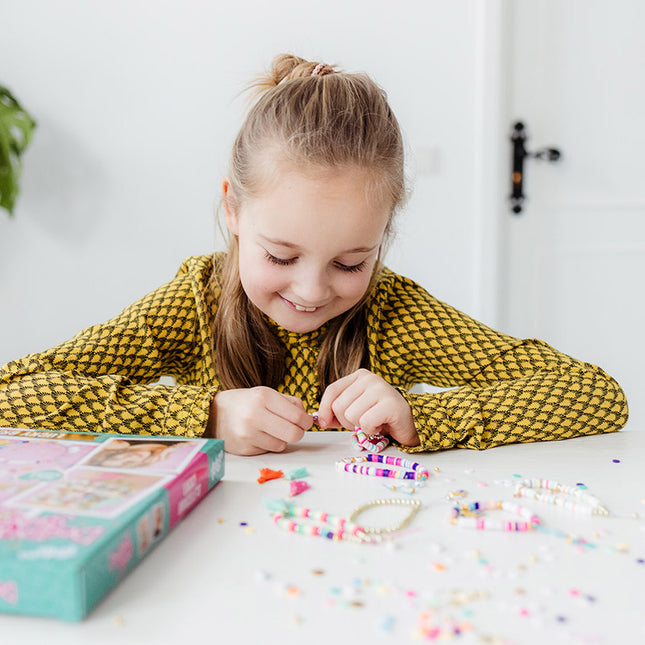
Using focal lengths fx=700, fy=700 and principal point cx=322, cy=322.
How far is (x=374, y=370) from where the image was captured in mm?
1179

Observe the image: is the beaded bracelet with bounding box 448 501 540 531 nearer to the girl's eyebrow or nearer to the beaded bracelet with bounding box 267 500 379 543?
the beaded bracelet with bounding box 267 500 379 543

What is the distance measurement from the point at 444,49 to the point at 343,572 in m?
2.00

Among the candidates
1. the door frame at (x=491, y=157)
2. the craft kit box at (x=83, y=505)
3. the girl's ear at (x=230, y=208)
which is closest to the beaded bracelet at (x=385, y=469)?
the craft kit box at (x=83, y=505)

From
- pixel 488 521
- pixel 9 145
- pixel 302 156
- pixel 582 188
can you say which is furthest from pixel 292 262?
pixel 582 188

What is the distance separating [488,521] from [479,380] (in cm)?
55

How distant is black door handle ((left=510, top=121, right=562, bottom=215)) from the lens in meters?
2.30

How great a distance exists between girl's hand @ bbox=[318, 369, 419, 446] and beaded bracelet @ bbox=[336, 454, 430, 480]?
0.19 ft

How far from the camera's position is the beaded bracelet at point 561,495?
0.64 metres

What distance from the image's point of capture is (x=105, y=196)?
2229 mm

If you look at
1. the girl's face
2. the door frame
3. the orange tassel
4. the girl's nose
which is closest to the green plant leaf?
the girl's face

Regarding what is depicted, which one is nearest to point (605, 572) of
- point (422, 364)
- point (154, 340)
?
point (422, 364)

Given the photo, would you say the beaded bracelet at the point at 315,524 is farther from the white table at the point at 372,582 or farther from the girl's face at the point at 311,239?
the girl's face at the point at 311,239

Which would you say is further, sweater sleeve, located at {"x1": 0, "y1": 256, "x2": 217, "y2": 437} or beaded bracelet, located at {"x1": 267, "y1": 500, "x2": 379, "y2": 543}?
sweater sleeve, located at {"x1": 0, "y1": 256, "x2": 217, "y2": 437}

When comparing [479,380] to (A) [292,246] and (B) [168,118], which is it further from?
(B) [168,118]
